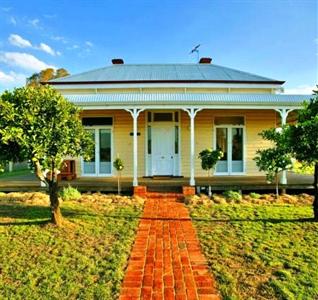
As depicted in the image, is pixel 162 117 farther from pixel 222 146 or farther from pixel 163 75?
pixel 163 75

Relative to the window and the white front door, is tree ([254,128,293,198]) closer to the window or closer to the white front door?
the white front door

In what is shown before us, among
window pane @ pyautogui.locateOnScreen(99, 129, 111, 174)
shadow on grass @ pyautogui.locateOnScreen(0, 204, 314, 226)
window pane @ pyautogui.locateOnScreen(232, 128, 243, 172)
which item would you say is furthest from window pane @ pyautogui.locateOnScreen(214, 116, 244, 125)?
shadow on grass @ pyautogui.locateOnScreen(0, 204, 314, 226)

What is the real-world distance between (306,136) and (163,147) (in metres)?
6.46

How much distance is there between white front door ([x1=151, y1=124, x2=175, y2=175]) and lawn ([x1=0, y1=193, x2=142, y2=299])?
158 inches

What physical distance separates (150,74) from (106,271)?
12.0 meters

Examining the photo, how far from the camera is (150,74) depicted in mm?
14273

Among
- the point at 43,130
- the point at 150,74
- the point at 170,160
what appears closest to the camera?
the point at 43,130

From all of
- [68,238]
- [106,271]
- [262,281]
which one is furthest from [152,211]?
[262,281]

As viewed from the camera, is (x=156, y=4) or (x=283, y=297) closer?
(x=283, y=297)

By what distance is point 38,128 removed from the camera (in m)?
5.04

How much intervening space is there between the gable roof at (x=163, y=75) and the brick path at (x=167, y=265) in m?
8.64

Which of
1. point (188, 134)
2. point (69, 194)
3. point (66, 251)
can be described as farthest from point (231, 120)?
point (66, 251)

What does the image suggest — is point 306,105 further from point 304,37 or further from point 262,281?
point 304,37

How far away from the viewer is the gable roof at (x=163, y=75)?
13.2 meters
